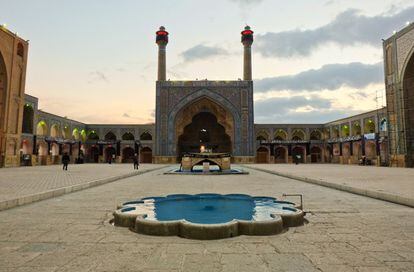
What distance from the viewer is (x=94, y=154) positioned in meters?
37.9

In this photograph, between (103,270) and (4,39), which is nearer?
(103,270)

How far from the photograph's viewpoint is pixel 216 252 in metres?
2.72

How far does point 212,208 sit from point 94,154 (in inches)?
1404

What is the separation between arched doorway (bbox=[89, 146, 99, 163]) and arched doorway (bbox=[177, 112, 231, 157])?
10.8m

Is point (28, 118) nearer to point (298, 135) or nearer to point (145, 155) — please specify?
point (145, 155)

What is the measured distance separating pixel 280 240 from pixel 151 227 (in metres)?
1.43

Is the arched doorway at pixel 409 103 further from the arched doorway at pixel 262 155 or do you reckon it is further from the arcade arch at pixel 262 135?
the arched doorway at pixel 262 155

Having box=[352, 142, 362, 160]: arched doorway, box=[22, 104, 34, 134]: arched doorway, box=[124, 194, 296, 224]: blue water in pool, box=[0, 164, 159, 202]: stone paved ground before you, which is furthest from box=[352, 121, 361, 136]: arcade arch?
box=[22, 104, 34, 134]: arched doorway

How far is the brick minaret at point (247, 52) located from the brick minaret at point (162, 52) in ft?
28.8

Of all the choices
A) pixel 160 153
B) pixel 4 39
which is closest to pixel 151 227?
pixel 4 39

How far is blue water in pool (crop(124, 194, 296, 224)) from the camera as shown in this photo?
176 inches

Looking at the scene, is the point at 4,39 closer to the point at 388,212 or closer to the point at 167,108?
the point at 167,108

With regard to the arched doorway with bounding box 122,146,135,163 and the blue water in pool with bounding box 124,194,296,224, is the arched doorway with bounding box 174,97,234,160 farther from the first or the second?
→ the blue water in pool with bounding box 124,194,296,224

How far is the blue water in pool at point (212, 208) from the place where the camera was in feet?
14.6
